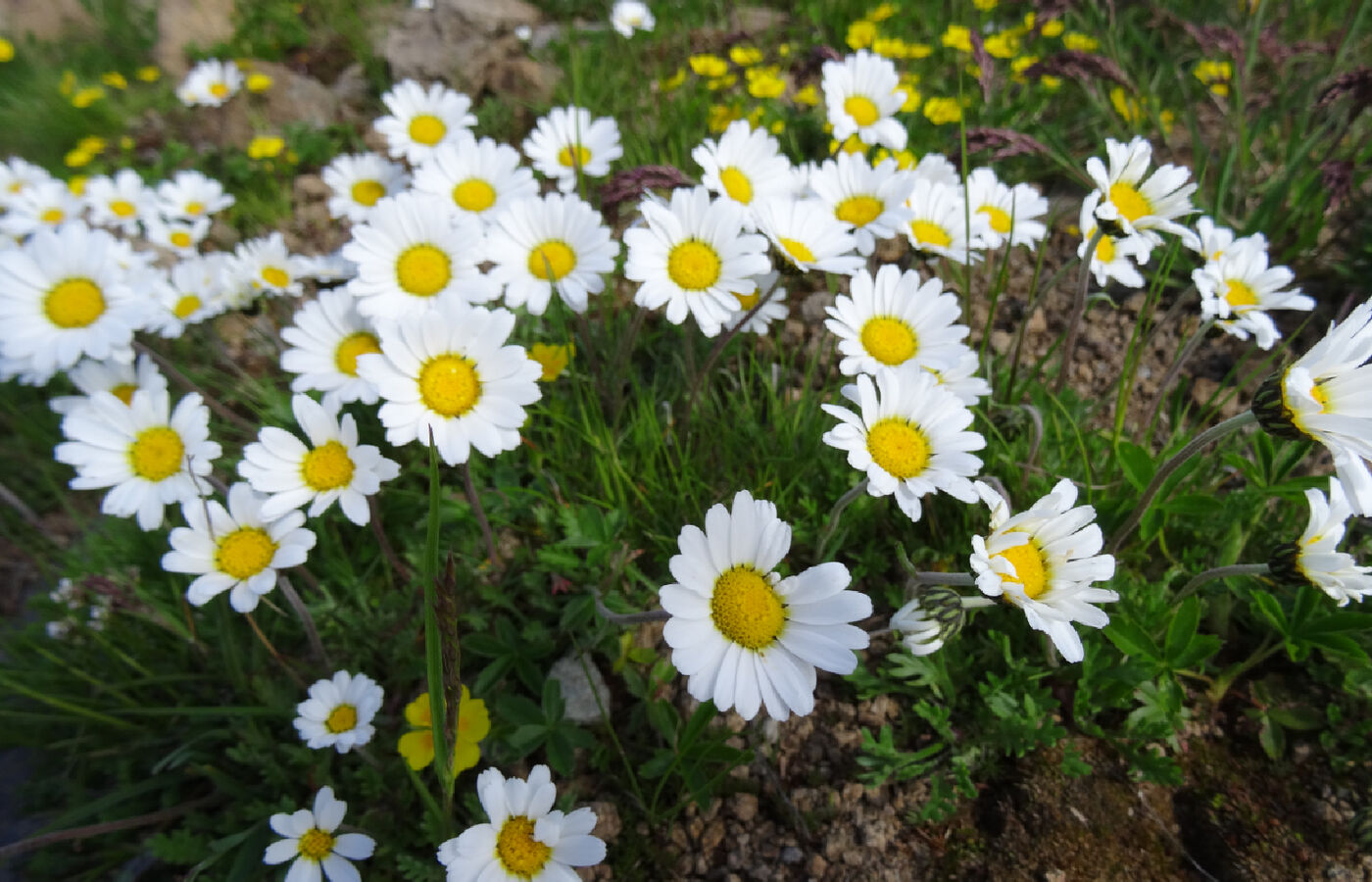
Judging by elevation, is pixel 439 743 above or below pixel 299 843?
above

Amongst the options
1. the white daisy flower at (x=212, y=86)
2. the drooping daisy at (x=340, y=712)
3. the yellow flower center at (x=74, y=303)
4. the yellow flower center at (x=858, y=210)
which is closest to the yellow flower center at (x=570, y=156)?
the yellow flower center at (x=858, y=210)

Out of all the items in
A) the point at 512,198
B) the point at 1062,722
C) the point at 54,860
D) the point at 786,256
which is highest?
the point at 786,256

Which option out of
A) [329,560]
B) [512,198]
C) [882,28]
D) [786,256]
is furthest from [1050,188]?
[329,560]

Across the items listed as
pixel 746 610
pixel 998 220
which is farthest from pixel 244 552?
pixel 998 220

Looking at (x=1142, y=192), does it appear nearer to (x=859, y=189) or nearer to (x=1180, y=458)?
(x=859, y=189)

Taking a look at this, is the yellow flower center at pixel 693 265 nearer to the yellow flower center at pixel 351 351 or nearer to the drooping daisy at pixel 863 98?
the yellow flower center at pixel 351 351

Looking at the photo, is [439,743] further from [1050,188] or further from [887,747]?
[1050,188]

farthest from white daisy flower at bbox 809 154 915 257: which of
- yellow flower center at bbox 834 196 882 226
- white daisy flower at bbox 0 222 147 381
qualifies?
white daisy flower at bbox 0 222 147 381
